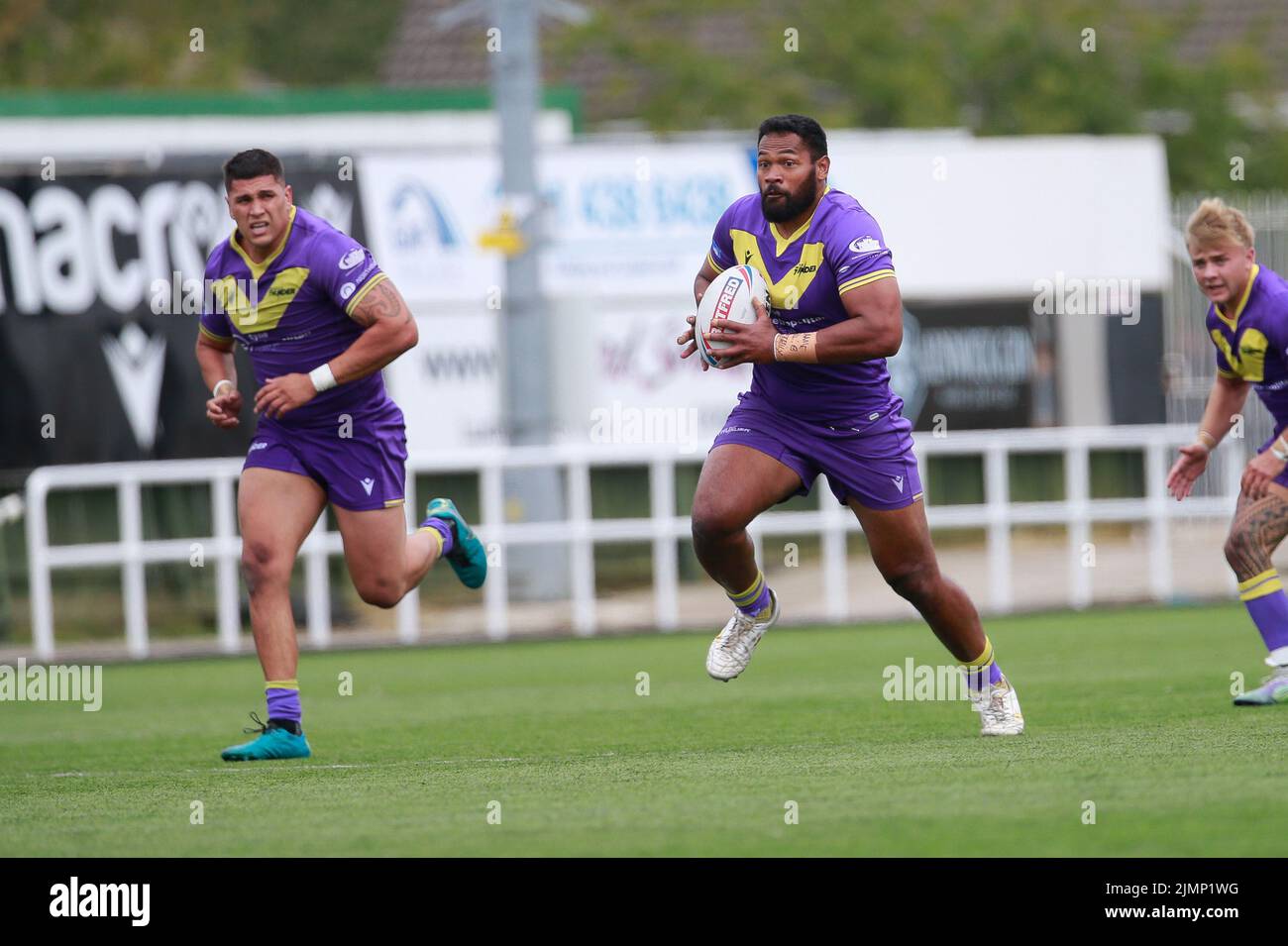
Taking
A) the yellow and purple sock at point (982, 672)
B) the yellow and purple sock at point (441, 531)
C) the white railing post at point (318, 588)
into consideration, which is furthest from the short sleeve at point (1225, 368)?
the white railing post at point (318, 588)

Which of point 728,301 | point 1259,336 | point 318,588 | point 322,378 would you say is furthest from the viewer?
point 318,588

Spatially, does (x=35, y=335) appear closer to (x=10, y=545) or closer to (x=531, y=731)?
(x=10, y=545)

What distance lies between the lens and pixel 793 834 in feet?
20.6

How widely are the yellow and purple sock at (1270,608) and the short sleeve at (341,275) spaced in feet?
13.5

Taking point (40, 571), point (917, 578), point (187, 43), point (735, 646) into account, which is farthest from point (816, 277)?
point (187, 43)

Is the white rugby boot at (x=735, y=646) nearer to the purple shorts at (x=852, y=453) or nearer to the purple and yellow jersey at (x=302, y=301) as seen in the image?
the purple shorts at (x=852, y=453)

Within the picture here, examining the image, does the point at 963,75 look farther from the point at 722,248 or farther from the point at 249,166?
the point at 249,166

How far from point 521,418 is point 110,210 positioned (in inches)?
162

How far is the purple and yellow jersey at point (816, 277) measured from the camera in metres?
8.27

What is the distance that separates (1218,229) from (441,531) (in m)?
3.83

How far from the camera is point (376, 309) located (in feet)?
29.7
